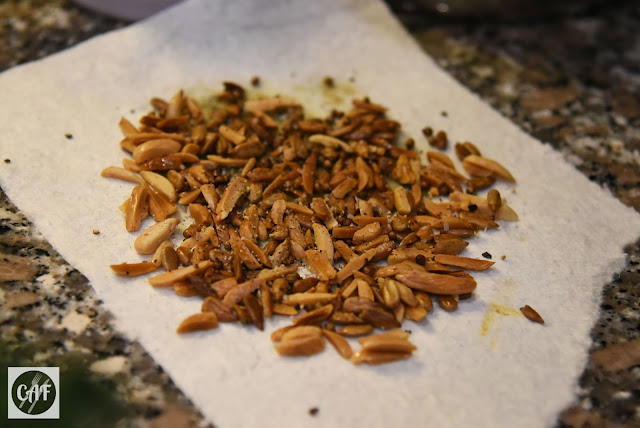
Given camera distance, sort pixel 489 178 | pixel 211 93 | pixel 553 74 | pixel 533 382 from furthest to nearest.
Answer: pixel 553 74 < pixel 211 93 < pixel 489 178 < pixel 533 382

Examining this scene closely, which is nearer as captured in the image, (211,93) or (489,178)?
(489,178)

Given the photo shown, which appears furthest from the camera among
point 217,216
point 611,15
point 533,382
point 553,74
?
point 611,15

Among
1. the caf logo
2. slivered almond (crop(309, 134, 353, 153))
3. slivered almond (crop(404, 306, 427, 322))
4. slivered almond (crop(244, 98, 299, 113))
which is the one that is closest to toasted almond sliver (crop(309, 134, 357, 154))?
slivered almond (crop(309, 134, 353, 153))

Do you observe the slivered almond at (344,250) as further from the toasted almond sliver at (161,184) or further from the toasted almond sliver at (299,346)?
the toasted almond sliver at (161,184)

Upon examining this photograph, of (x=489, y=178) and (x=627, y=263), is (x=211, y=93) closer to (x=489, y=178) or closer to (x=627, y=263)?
(x=489, y=178)

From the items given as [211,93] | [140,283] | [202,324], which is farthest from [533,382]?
[211,93]

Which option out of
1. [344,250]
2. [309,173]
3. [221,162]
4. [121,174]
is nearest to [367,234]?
[344,250]

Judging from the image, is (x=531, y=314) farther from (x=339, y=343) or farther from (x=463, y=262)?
(x=339, y=343)
